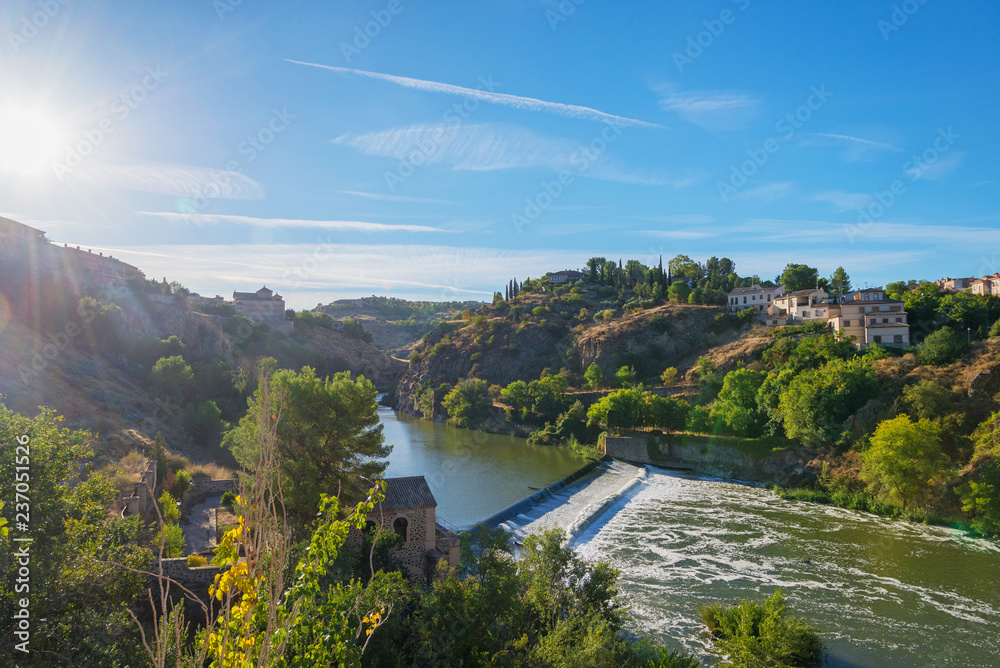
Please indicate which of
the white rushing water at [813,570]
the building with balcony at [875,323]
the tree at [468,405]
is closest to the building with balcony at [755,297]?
the building with balcony at [875,323]

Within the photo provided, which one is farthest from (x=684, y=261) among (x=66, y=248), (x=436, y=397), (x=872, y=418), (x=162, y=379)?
(x=66, y=248)

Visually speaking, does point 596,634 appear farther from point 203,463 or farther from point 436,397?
point 436,397

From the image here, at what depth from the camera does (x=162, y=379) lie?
119 feet

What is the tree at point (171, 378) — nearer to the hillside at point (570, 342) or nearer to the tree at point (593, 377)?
the hillside at point (570, 342)

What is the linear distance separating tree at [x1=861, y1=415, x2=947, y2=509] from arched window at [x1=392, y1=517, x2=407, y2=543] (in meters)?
22.3

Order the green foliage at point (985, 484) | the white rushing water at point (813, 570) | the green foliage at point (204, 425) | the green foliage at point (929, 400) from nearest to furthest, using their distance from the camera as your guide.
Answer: the white rushing water at point (813, 570)
the green foliage at point (985, 484)
the green foliage at point (929, 400)
the green foliage at point (204, 425)

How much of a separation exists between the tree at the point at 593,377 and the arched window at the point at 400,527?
3823cm

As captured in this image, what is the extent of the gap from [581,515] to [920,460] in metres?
15.5

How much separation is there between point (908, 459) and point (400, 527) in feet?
75.4

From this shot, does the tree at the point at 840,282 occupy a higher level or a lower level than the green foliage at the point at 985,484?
higher

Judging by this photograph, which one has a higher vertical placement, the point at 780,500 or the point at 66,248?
the point at 66,248

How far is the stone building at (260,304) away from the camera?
80750 mm

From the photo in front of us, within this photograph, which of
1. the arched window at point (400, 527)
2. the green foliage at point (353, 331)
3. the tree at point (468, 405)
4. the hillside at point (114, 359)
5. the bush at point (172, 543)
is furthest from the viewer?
the green foliage at point (353, 331)

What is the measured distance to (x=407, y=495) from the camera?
1684 cm
